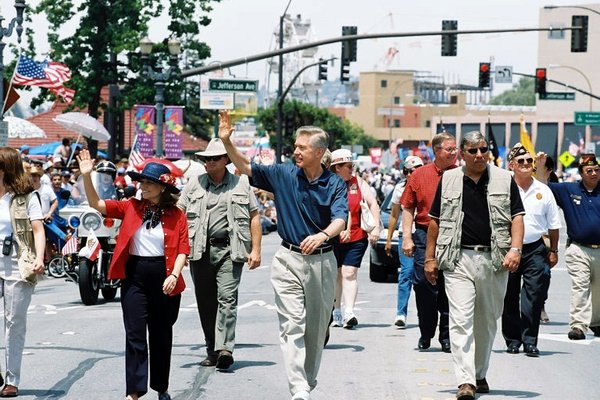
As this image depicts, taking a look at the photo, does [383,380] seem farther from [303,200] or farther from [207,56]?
[207,56]

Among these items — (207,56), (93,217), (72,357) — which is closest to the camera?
(72,357)

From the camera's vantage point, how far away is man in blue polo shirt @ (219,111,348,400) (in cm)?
877

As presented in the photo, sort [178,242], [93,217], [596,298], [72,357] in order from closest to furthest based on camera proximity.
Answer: [178,242] → [72,357] → [596,298] → [93,217]

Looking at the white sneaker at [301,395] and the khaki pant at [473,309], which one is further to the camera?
the khaki pant at [473,309]

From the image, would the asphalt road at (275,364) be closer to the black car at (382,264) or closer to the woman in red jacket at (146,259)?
the woman in red jacket at (146,259)

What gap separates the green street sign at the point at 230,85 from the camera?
3008cm

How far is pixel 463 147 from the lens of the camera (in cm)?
974

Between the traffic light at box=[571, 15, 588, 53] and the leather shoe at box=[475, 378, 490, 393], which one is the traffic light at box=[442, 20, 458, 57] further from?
the leather shoe at box=[475, 378, 490, 393]

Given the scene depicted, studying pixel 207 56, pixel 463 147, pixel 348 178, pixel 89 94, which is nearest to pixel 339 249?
pixel 348 178

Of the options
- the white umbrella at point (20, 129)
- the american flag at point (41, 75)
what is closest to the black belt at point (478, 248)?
the american flag at point (41, 75)

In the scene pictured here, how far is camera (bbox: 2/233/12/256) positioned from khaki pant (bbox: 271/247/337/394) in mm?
1976

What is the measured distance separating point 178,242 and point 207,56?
41477 mm

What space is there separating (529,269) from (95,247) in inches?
252

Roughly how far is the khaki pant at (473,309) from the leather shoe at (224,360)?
2189mm
